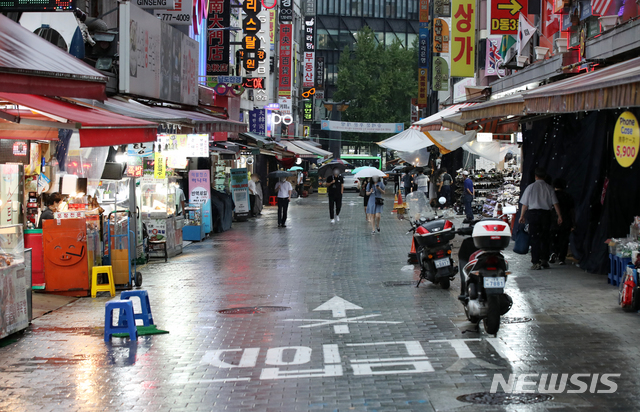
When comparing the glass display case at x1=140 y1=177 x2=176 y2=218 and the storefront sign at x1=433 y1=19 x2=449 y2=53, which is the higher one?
the storefront sign at x1=433 y1=19 x2=449 y2=53

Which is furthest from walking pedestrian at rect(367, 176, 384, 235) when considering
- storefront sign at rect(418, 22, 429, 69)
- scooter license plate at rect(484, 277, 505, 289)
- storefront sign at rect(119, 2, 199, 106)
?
storefront sign at rect(418, 22, 429, 69)

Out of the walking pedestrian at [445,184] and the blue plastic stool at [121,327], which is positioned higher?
the walking pedestrian at [445,184]

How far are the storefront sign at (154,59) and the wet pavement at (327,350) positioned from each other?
4873 mm

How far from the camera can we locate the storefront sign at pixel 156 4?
1802 centimetres

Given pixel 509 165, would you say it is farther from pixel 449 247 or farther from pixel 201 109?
pixel 449 247

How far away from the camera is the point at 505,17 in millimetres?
21391

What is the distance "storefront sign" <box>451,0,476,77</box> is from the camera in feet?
86.2

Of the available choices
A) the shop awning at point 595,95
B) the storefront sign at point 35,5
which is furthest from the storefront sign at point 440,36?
the shop awning at point 595,95

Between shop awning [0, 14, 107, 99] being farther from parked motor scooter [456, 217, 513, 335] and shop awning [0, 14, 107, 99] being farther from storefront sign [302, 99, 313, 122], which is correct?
storefront sign [302, 99, 313, 122]

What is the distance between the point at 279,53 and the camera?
170 ft

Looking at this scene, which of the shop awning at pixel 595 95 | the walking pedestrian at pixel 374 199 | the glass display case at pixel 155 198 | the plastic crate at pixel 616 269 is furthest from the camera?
the walking pedestrian at pixel 374 199

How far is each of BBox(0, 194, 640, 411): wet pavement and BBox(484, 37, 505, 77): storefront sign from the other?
11.8 meters

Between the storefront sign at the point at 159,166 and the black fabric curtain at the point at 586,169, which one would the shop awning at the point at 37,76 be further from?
the black fabric curtain at the point at 586,169

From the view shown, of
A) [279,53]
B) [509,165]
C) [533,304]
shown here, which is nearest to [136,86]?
[533,304]
